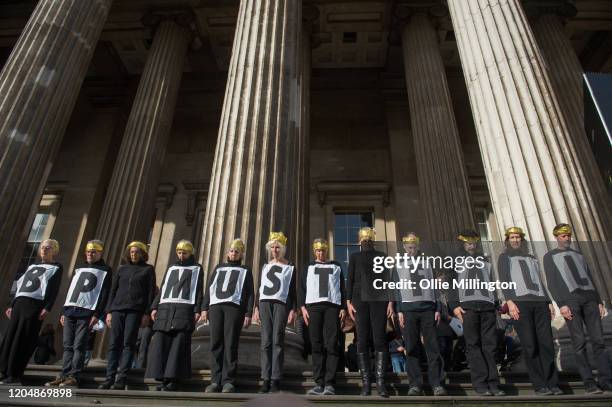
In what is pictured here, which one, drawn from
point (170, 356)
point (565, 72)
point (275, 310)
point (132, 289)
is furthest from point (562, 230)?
point (565, 72)

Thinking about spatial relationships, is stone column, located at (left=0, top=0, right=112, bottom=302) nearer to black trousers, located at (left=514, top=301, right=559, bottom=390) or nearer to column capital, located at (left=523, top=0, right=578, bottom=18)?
black trousers, located at (left=514, top=301, right=559, bottom=390)

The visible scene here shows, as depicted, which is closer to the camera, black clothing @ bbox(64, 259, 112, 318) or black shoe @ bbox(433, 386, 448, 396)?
black shoe @ bbox(433, 386, 448, 396)

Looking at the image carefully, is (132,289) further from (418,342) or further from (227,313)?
(418,342)

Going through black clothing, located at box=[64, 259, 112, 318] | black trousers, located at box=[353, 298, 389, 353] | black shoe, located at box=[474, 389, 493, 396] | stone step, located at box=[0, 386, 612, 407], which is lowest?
stone step, located at box=[0, 386, 612, 407]

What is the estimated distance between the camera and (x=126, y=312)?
21.8 ft

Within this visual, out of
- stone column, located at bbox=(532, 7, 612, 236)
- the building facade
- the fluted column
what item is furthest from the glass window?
the fluted column

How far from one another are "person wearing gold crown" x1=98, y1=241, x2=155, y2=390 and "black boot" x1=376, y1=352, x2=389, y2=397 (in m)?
3.09

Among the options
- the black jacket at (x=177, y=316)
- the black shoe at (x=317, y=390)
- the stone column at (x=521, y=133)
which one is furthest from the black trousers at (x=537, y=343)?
the black jacket at (x=177, y=316)

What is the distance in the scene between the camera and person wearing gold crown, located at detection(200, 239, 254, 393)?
598 centimetres

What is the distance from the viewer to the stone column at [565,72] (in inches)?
500

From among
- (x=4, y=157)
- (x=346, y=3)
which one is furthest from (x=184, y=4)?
(x=4, y=157)

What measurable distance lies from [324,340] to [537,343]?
251 centimetres

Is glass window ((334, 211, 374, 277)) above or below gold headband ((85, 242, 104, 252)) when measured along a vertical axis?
above

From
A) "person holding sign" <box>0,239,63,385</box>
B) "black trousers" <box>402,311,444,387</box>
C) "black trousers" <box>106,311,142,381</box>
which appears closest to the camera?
"black trousers" <box>402,311,444,387</box>
